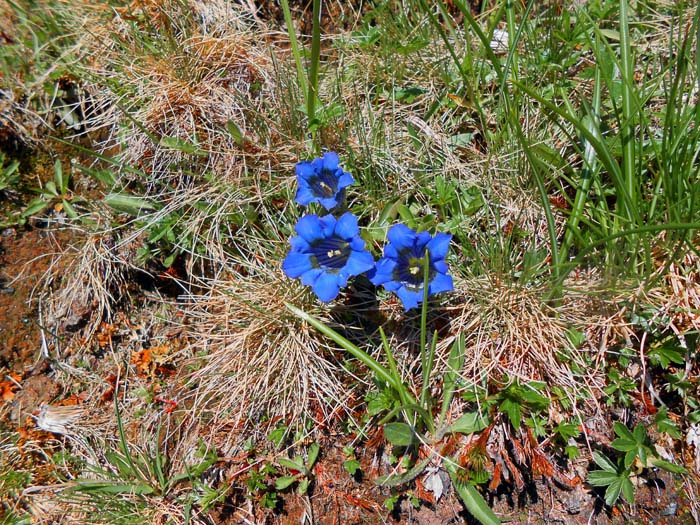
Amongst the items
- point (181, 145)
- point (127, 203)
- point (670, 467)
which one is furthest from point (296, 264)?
point (670, 467)

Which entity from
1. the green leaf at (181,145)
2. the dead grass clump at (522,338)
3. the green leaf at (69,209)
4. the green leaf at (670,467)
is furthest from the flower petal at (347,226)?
the green leaf at (69,209)

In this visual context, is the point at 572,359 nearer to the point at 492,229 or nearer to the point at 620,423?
the point at 620,423

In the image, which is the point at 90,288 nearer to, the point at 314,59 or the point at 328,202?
the point at 328,202

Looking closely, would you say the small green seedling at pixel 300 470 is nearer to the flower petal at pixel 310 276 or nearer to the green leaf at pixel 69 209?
the flower petal at pixel 310 276

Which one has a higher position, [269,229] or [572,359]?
[269,229]

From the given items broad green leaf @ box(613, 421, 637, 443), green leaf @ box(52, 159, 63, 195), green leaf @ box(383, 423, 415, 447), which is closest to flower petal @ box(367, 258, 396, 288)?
green leaf @ box(383, 423, 415, 447)

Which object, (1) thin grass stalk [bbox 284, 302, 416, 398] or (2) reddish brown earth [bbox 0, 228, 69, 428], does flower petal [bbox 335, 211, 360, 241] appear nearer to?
(1) thin grass stalk [bbox 284, 302, 416, 398]

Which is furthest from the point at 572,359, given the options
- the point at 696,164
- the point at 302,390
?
the point at 302,390

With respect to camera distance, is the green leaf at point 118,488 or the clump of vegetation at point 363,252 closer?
the clump of vegetation at point 363,252
